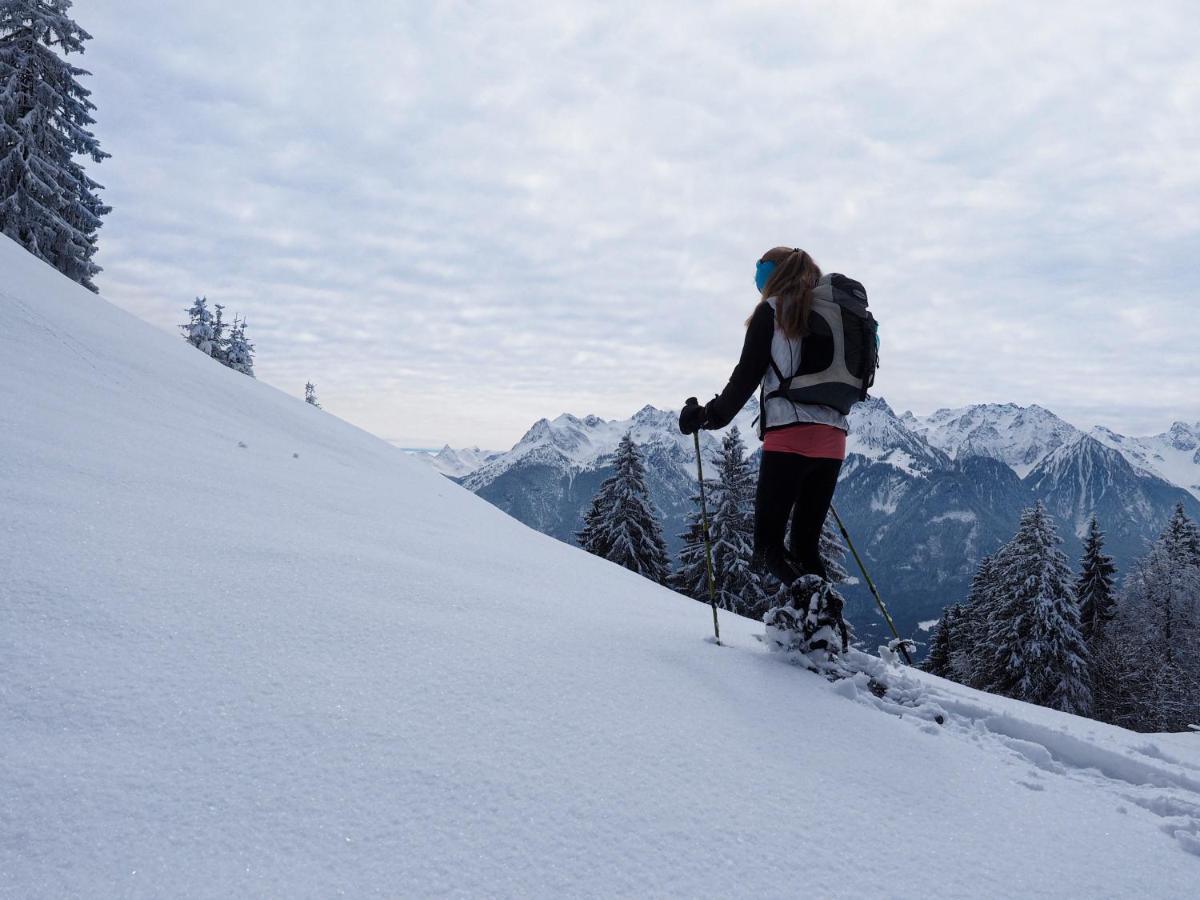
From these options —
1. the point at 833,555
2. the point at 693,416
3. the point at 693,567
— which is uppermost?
the point at 693,416

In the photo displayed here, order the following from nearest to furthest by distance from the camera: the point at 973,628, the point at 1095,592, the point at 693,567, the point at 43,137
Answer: the point at 43,137
the point at 693,567
the point at 1095,592
the point at 973,628

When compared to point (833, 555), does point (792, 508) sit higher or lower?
higher

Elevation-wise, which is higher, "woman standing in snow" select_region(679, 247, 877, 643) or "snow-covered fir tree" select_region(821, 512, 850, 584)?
"woman standing in snow" select_region(679, 247, 877, 643)

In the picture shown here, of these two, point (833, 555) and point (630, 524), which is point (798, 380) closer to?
point (833, 555)

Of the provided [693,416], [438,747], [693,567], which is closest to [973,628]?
[693,567]

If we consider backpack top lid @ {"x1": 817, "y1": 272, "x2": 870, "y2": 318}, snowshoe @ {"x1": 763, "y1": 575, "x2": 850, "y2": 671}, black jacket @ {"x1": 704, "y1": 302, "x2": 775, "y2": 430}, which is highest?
backpack top lid @ {"x1": 817, "y1": 272, "x2": 870, "y2": 318}

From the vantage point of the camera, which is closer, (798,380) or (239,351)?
(798,380)

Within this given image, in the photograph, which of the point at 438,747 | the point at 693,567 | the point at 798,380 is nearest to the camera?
the point at 438,747

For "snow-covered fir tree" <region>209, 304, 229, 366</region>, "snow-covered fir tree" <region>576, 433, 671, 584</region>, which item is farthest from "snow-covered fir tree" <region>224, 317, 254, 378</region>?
"snow-covered fir tree" <region>576, 433, 671, 584</region>

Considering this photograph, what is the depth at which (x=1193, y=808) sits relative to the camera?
244 centimetres

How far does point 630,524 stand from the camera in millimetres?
25734

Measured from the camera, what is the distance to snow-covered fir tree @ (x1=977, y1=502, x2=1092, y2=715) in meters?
26.7

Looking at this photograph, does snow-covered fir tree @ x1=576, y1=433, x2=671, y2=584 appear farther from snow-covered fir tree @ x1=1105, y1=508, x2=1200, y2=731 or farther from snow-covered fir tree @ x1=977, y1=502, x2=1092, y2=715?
snow-covered fir tree @ x1=1105, y1=508, x2=1200, y2=731

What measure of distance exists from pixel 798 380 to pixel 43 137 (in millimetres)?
27396
